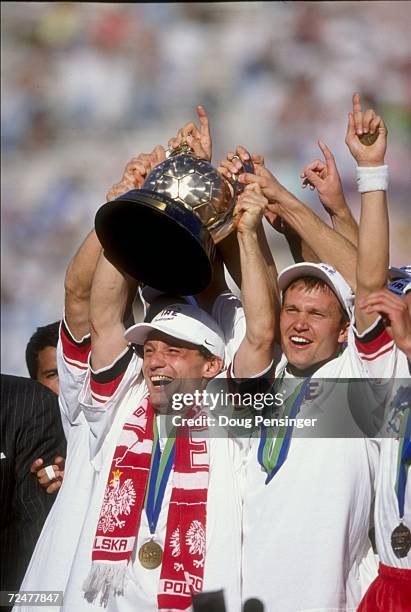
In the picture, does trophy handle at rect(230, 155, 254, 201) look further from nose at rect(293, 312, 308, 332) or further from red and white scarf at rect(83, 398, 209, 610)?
red and white scarf at rect(83, 398, 209, 610)

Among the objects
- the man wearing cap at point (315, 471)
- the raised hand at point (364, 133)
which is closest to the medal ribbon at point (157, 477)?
the man wearing cap at point (315, 471)

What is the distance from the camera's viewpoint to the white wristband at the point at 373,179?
2.83m

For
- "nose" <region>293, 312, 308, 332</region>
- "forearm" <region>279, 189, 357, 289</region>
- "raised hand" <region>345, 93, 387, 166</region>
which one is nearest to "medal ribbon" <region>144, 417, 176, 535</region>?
"nose" <region>293, 312, 308, 332</region>

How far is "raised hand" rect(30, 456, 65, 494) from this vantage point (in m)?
3.22

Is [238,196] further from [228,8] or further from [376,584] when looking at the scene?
[376,584]

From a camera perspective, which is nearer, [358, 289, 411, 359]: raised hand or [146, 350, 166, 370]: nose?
[358, 289, 411, 359]: raised hand

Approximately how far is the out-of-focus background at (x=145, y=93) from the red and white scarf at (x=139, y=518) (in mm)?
569

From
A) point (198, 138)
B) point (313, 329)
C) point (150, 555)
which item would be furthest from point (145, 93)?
point (150, 555)

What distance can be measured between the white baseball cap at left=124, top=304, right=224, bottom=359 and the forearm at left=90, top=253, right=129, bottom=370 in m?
0.06

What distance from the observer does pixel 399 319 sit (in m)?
2.79

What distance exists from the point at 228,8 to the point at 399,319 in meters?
1.17

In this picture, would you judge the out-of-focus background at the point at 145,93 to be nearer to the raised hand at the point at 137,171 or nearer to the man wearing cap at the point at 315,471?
the raised hand at the point at 137,171

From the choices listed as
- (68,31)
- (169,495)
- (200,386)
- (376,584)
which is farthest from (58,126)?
(376,584)

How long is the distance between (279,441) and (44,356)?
924mm
